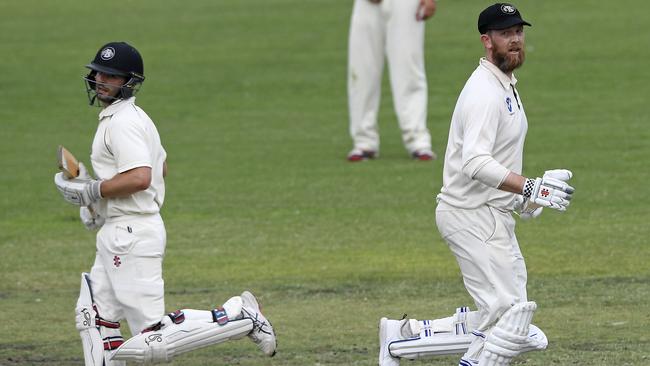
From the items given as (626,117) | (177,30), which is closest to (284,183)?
(626,117)

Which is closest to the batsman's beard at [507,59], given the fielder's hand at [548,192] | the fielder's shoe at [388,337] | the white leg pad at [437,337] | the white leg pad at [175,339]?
the fielder's hand at [548,192]

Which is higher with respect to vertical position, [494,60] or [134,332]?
[494,60]

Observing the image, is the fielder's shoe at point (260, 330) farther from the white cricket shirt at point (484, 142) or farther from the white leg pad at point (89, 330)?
the white cricket shirt at point (484, 142)

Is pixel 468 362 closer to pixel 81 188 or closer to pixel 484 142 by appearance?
pixel 484 142

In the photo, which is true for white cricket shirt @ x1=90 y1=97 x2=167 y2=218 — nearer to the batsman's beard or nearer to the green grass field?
the green grass field

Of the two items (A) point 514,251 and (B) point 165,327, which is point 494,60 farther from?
(B) point 165,327

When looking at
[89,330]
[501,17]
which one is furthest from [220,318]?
[501,17]

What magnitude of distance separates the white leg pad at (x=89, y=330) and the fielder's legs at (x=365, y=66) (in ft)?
28.0

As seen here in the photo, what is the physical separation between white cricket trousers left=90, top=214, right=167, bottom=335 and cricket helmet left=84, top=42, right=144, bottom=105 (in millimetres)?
733

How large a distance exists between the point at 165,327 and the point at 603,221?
6.36 metres

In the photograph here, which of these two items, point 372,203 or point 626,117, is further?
point 626,117

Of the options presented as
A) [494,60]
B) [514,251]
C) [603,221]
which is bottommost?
[603,221]

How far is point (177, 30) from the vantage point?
2797 centimetres

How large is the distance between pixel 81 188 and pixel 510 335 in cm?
252
